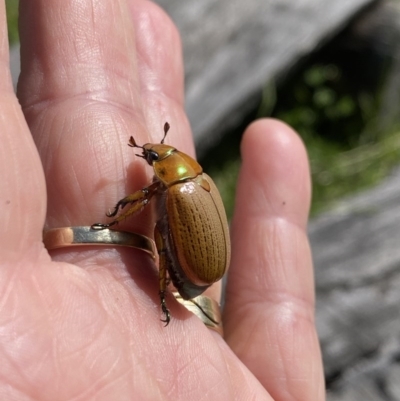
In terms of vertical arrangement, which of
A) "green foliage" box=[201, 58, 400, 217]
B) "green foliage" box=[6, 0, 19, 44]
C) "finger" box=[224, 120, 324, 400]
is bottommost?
"green foliage" box=[201, 58, 400, 217]

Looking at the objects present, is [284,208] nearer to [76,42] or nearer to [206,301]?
[206,301]

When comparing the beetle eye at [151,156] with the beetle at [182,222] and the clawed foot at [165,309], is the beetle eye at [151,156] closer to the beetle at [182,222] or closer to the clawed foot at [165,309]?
the beetle at [182,222]

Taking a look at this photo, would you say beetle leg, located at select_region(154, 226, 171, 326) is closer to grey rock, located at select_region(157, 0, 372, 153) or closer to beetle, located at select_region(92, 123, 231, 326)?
beetle, located at select_region(92, 123, 231, 326)

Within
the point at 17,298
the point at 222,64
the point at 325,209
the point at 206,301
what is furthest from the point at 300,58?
the point at 17,298

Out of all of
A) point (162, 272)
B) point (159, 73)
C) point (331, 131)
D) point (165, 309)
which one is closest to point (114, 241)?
point (162, 272)

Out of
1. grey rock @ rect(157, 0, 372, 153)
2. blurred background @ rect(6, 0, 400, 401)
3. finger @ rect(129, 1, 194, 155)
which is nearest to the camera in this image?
finger @ rect(129, 1, 194, 155)

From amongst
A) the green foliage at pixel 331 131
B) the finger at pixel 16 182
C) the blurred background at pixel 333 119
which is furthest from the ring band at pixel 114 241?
the green foliage at pixel 331 131

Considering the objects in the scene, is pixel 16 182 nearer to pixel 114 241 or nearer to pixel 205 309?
pixel 114 241

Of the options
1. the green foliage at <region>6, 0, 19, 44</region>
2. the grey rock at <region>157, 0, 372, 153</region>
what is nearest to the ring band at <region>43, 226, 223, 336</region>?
the grey rock at <region>157, 0, 372, 153</region>
